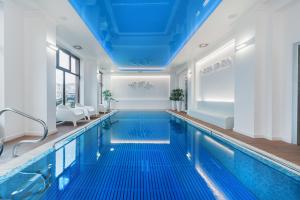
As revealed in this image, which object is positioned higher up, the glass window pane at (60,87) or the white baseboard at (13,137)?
the glass window pane at (60,87)

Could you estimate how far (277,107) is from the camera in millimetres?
4414

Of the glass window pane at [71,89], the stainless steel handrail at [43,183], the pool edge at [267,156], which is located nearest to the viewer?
the stainless steel handrail at [43,183]

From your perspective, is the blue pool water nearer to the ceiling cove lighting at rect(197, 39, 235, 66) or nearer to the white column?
the white column

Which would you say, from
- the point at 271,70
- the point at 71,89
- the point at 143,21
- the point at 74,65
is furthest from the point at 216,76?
the point at 74,65

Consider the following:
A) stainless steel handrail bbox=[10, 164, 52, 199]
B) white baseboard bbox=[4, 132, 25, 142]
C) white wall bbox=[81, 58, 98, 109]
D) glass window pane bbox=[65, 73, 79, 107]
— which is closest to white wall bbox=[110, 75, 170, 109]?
white wall bbox=[81, 58, 98, 109]

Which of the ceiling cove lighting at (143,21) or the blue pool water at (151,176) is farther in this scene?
the ceiling cove lighting at (143,21)

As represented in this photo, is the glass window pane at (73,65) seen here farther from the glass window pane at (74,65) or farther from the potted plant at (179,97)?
the potted plant at (179,97)

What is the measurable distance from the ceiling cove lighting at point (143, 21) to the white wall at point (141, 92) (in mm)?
6113

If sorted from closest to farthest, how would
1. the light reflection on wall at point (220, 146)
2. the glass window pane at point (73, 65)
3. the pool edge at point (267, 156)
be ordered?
the pool edge at point (267, 156), the light reflection on wall at point (220, 146), the glass window pane at point (73, 65)

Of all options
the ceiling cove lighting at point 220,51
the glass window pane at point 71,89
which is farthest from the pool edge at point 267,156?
the glass window pane at point 71,89

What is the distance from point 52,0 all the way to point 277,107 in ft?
19.4

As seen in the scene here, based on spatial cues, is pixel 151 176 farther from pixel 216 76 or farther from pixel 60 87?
pixel 60 87

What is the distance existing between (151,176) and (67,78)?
24.5ft

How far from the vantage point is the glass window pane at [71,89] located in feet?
27.9
